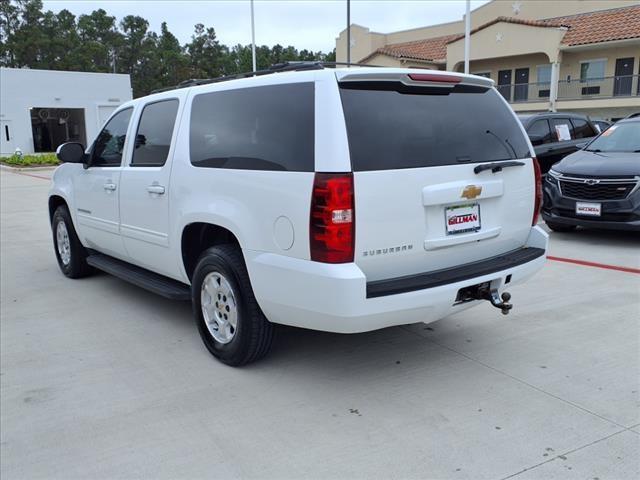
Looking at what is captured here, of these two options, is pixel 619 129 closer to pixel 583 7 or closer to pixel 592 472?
pixel 592 472

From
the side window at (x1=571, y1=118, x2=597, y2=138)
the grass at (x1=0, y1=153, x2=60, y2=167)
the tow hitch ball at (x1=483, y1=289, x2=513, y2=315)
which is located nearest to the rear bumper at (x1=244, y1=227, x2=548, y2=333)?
the tow hitch ball at (x1=483, y1=289, x2=513, y2=315)

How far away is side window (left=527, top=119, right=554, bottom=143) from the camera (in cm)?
1097

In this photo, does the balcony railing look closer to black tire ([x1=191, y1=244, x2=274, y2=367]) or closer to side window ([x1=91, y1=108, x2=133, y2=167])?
side window ([x1=91, y1=108, x2=133, y2=167])

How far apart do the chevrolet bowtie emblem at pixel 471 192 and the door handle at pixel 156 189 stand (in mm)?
2299

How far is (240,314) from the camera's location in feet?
12.8

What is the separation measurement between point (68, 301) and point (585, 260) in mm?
5840

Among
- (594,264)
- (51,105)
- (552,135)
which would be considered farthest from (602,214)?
(51,105)

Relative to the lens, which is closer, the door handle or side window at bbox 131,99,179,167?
the door handle

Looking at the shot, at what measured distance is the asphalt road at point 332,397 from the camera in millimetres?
2957

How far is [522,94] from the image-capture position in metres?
30.9

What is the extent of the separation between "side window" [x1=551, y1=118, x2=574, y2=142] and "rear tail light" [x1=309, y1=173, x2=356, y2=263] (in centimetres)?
935

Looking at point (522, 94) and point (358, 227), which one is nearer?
point (358, 227)

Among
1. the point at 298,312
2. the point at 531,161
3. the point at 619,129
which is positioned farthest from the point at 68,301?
the point at 619,129

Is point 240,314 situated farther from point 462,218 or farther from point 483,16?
point 483,16
